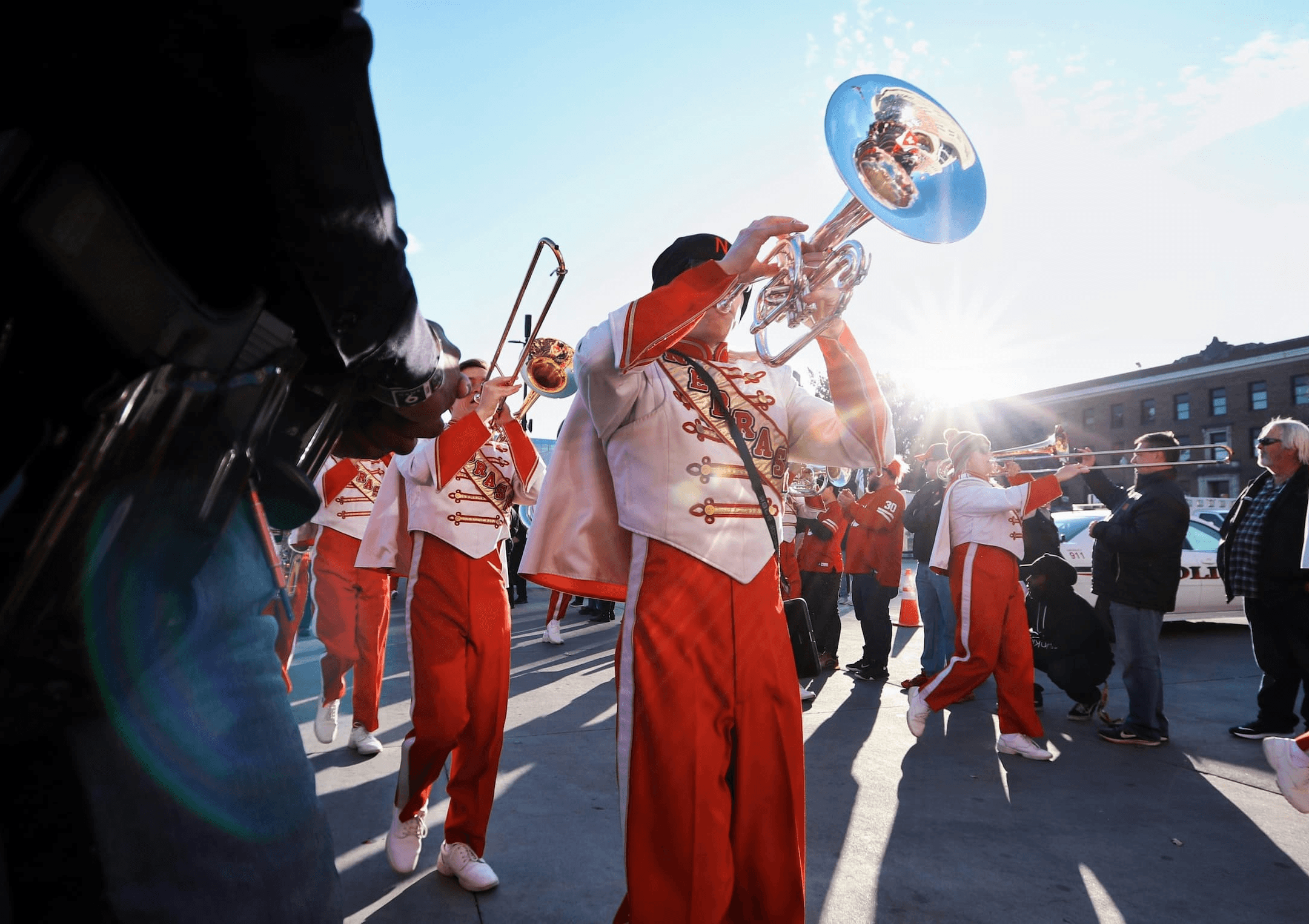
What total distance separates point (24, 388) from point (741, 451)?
1.87 meters

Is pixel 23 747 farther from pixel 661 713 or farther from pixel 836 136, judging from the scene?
pixel 836 136

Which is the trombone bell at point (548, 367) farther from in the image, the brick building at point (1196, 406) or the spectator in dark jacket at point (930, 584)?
the brick building at point (1196, 406)

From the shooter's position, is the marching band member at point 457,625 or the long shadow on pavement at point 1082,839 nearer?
the long shadow on pavement at point 1082,839

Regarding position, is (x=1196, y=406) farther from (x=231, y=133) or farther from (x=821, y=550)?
(x=231, y=133)

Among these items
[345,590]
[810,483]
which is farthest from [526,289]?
[810,483]

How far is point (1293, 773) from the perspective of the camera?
358cm

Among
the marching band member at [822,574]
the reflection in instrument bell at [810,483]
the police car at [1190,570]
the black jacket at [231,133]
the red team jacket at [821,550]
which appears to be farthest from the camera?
the police car at [1190,570]

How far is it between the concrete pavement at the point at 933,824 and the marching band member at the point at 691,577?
109 cm

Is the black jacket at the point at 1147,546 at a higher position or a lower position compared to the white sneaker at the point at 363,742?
higher

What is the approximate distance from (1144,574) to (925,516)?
7.49 feet

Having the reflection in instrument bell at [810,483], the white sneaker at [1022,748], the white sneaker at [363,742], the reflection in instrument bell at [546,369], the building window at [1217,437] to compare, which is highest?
the building window at [1217,437]

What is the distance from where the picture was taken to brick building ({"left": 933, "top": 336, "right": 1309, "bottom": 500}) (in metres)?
45.5

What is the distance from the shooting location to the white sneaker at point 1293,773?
3559mm

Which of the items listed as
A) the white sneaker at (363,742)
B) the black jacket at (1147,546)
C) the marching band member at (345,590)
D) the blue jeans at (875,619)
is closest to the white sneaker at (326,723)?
the marching band member at (345,590)
